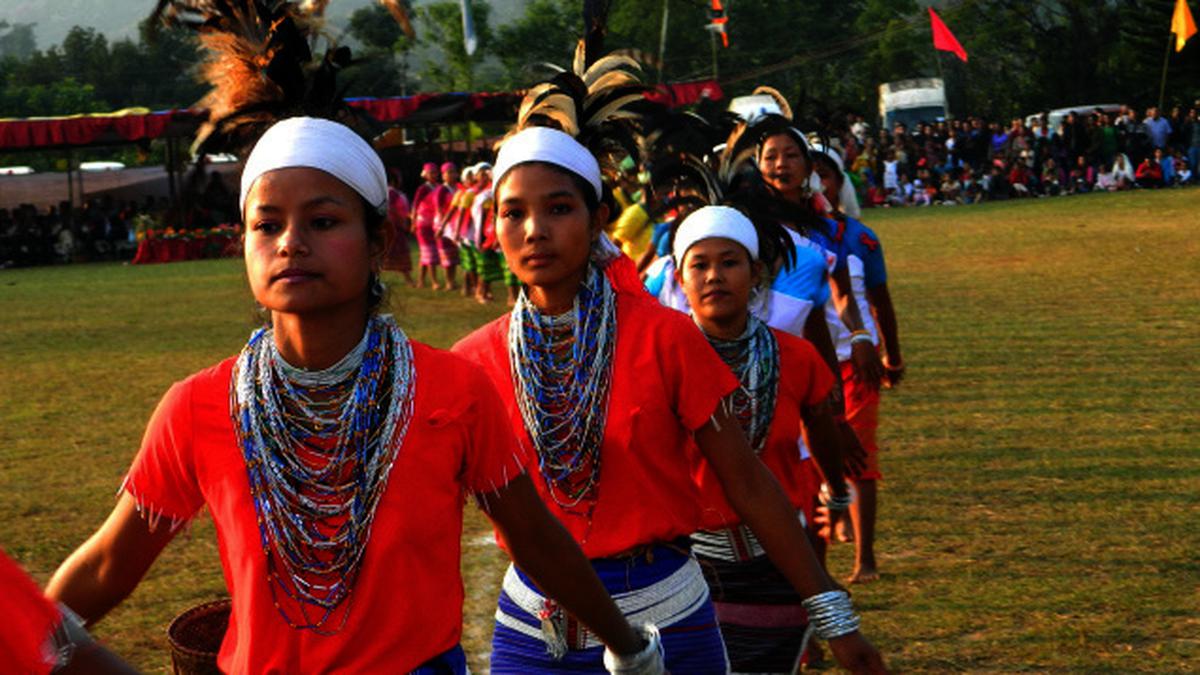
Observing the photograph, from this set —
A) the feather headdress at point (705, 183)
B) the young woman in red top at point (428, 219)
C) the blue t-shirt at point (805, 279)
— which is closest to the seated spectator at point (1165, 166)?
the young woman in red top at point (428, 219)

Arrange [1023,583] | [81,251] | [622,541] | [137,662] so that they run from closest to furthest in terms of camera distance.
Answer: [622,541] < [137,662] < [1023,583] < [81,251]

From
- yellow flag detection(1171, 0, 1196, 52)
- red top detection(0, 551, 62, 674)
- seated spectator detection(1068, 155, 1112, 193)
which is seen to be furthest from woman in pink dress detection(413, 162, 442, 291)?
red top detection(0, 551, 62, 674)

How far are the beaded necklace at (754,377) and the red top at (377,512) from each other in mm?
1983

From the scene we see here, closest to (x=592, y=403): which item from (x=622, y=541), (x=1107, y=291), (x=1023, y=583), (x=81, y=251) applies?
(x=622, y=541)

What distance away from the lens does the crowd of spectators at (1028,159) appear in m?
36.9

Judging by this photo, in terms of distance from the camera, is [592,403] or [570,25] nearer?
[592,403]

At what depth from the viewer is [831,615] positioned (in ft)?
11.5

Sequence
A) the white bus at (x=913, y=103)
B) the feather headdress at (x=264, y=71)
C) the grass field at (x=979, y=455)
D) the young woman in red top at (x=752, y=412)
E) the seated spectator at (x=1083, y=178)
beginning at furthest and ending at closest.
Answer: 1. the white bus at (x=913, y=103)
2. the seated spectator at (x=1083, y=178)
3. the grass field at (x=979, y=455)
4. the young woman in red top at (x=752, y=412)
5. the feather headdress at (x=264, y=71)

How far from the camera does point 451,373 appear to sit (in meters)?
2.88

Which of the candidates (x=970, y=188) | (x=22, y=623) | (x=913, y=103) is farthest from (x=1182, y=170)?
(x=22, y=623)

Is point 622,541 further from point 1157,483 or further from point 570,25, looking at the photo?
point 570,25

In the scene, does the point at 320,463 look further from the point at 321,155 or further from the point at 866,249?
the point at 866,249

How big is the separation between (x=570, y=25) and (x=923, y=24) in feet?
54.3

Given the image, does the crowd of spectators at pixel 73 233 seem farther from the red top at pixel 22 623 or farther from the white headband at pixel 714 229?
the red top at pixel 22 623
